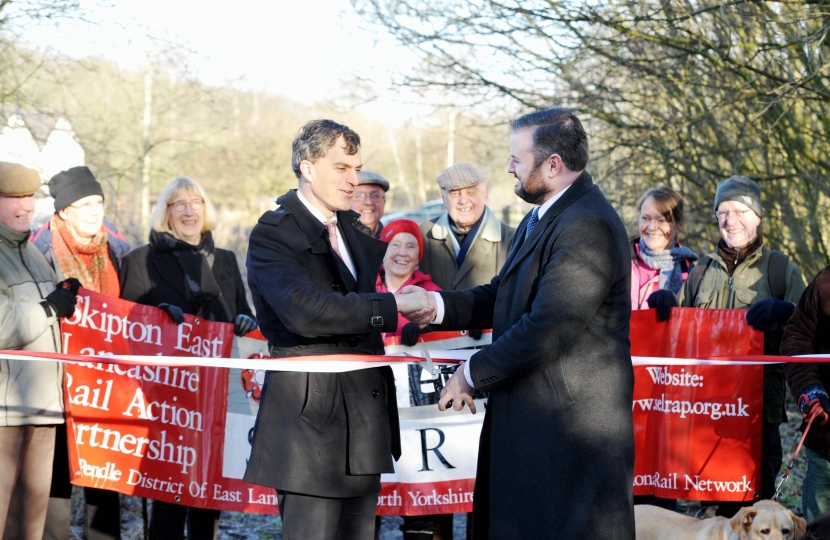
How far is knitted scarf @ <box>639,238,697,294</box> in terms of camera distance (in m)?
5.40

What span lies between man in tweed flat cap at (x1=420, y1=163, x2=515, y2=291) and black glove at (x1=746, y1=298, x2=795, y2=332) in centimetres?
169

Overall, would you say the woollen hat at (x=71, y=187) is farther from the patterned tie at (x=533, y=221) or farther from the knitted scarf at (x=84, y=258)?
the patterned tie at (x=533, y=221)

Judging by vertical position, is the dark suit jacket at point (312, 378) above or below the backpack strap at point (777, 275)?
below

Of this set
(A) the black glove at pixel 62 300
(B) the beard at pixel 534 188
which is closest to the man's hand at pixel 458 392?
(B) the beard at pixel 534 188

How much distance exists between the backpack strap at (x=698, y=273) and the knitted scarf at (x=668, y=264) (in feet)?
0.64

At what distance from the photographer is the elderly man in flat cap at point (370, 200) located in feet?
21.4

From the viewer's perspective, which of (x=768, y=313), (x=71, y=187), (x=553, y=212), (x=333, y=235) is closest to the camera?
(x=553, y=212)

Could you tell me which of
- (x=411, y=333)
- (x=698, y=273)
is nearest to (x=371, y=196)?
(x=411, y=333)

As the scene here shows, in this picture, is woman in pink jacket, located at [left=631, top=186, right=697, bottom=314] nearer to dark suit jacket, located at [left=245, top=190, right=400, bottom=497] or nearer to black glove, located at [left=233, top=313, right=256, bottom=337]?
black glove, located at [left=233, top=313, right=256, bottom=337]

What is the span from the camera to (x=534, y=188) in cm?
314

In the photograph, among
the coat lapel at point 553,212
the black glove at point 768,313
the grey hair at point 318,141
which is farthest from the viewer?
the black glove at point 768,313

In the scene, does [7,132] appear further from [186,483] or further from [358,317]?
[358,317]

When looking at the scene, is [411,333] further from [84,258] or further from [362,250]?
[84,258]

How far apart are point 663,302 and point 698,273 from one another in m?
0.32
